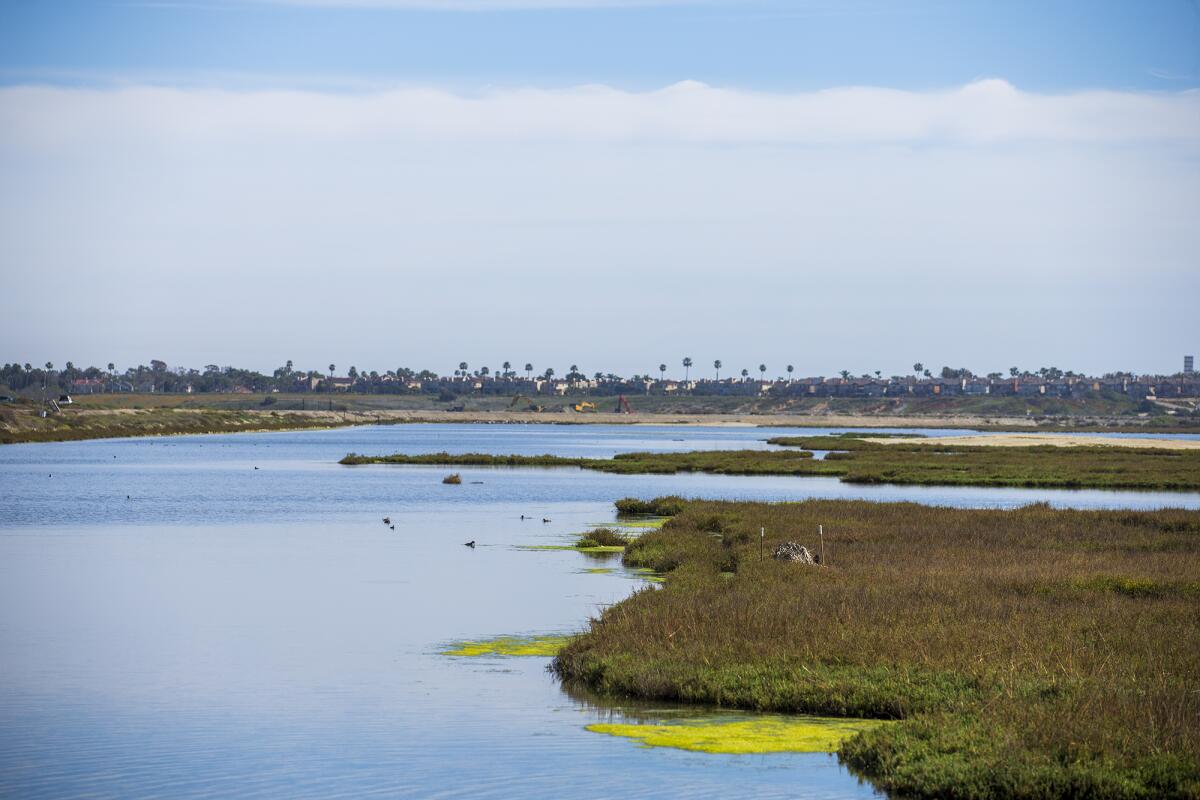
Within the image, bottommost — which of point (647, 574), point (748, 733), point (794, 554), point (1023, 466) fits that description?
point (1023, 466)

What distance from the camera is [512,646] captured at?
81.9ft

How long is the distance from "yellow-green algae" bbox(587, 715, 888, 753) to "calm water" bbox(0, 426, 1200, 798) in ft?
1.15

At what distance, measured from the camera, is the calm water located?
16219 mm

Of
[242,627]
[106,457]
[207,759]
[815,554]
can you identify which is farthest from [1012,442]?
[207,759]

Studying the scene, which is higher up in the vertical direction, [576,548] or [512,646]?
[512,646]

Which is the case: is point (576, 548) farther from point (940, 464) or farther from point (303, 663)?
point (940, 464)

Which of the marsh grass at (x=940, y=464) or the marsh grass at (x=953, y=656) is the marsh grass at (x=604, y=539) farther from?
the marsh grass at (x=940, y=464)

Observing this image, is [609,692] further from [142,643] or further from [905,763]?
[142,643]

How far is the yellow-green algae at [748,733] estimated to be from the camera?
17.2m

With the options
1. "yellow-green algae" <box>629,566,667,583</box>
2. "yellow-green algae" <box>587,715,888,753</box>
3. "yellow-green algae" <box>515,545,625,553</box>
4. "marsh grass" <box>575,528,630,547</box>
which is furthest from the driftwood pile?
"yellow-green algae" <box>587,715,888,753</box>

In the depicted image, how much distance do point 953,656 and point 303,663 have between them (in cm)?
1109

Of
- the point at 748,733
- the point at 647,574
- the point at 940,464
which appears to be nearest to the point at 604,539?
the point at 647,574

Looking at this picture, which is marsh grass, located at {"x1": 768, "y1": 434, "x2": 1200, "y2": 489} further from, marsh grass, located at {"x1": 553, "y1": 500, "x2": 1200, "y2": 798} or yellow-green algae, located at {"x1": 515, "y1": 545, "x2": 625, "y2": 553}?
marsh grass, located at {"x1": 553, "y1": 500, "x2": 1200, "y2": 798}

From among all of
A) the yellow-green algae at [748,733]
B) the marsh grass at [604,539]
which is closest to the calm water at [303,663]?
the yellow-green algae at [748,733]
